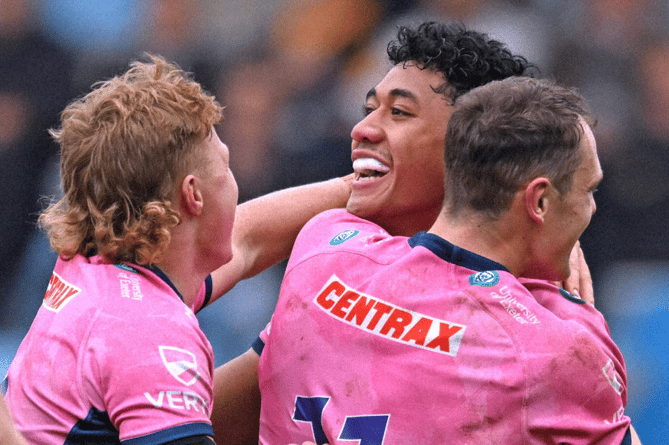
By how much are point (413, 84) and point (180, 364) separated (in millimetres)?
1295

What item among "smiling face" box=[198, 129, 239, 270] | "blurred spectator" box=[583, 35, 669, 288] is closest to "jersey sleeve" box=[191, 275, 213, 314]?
"smiling face" box=[198, 129, 239, 270]

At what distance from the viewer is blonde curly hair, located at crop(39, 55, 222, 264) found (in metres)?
2.06

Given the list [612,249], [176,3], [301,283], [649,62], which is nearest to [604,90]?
[649,62]

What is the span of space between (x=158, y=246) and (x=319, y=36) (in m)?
4.14

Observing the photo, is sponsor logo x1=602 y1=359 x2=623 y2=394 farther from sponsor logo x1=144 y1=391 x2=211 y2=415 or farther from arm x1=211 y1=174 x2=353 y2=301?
arm x1=211 y1=174 x2=353 y2=301

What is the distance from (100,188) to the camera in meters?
2.08

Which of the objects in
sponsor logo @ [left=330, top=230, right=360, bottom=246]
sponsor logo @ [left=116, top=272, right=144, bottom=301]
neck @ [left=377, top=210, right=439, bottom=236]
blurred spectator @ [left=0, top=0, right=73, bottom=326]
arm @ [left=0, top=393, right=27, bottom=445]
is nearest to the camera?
arm @ [left=0, top=393, right=27, bottom=445]

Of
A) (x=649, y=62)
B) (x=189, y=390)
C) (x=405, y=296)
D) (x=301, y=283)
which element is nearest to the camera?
(x=189, y=390)

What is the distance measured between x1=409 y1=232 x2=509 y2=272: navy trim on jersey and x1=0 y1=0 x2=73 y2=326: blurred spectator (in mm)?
3796

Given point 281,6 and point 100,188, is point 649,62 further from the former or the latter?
point 100,188

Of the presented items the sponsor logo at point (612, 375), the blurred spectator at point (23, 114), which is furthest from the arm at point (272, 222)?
the blurred spectator at point (23, 114)

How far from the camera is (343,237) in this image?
2385 mm

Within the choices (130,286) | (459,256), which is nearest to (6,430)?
(130,286)

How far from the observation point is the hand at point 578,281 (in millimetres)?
2607
